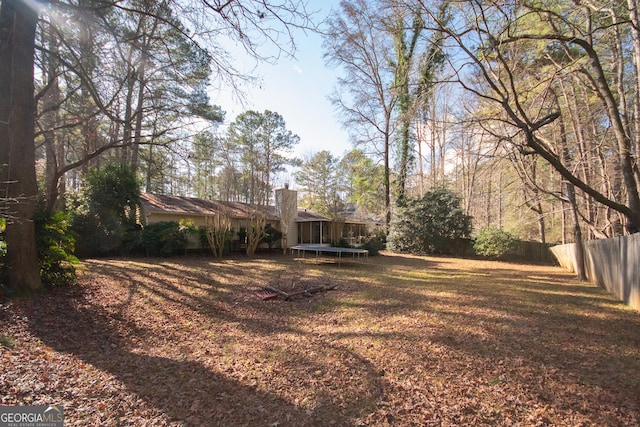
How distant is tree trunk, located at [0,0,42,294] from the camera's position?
17.3 feet

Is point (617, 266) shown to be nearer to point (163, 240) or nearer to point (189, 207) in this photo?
point (163, 240)

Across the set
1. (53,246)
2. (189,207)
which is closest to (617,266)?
(53,246)

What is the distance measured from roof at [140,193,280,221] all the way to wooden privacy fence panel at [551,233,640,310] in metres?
12.6

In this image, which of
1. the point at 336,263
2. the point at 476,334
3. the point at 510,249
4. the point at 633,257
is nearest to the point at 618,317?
the point at 633,257

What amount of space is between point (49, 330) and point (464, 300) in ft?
23.9

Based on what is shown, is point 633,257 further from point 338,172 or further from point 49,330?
point 338,172

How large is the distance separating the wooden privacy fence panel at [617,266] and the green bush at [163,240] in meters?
14.0

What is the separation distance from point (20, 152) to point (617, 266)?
12208 millimetres

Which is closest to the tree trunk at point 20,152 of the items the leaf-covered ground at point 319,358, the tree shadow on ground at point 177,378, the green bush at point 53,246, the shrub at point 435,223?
the green bush at point 53,246

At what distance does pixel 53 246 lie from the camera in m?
5.93

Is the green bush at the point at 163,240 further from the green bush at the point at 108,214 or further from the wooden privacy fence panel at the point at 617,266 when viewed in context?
the wooden privacy fence panel at the point at 617,266

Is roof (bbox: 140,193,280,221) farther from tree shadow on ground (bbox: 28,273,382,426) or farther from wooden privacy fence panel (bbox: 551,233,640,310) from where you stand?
wooden privacy fence panel (bbox: 551,233,640,310)

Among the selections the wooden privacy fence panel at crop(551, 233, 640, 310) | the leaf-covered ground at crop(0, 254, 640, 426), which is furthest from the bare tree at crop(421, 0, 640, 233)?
the leaf-covered ground at crop(0, 254, 640, 426)

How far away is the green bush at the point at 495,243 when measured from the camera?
1656 centimetres
